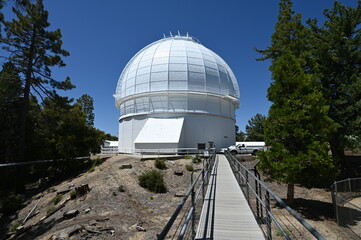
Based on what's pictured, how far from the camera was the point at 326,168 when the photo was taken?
977cm

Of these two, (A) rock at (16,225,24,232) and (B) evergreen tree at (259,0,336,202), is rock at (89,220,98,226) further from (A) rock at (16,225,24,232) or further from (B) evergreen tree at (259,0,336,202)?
(B) evergreen tree at (259,0,336,202)

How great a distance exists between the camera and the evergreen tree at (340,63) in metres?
15.0

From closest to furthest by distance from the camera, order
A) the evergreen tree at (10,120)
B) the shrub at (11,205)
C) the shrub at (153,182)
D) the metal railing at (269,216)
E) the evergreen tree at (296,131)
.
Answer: the metal railing at (269,216), the evergreen tree at (296,131), the shrub at (153,182), the shrub at (11,205), the evergreen tree at (10,120)

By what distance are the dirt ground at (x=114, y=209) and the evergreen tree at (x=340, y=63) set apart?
1312 centimetres

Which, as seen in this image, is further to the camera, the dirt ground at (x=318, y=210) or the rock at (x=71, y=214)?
the rock at (x=71, y=214)

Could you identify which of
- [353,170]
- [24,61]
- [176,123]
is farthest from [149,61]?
[353,170]

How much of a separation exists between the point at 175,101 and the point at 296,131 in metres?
17.4

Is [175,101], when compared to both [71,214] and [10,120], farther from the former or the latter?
[71,214]

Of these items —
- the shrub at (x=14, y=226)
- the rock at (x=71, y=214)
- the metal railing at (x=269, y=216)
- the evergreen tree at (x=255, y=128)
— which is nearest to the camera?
the metal railing at (x=269, y=216)

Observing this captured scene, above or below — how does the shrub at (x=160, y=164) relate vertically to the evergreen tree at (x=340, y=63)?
below

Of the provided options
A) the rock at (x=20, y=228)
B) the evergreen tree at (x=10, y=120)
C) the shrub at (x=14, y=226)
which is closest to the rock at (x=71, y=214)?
the rock at (x=20, y=228)

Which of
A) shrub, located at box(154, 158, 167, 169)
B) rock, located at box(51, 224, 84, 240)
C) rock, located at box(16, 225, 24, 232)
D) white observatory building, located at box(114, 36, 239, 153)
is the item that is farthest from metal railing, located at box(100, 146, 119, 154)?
rock, located at box(51, 224, 84, 240)

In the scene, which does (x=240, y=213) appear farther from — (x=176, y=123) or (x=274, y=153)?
(x=176, y=123)

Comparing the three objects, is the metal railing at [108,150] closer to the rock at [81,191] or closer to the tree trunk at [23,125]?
the tree trunk at [23,125]
